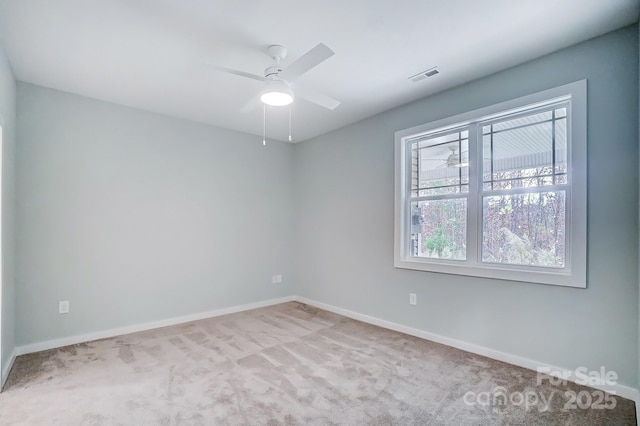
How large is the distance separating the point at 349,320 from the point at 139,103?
12.1ft

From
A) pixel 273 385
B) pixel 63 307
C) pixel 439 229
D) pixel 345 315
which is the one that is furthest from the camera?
pixel 345 315

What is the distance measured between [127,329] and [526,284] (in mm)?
4187

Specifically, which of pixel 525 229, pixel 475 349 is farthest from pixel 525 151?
pixel 475 349

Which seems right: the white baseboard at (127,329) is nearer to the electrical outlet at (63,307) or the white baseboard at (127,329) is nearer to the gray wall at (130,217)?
the gray wall at (130,217)

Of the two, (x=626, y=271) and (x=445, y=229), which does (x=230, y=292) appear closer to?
(x=445, y=229)

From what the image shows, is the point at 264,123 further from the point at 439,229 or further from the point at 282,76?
the point at 439,229

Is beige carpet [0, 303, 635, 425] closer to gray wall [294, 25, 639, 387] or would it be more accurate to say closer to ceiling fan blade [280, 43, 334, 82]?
gray wall [294, 25, 639, 387]

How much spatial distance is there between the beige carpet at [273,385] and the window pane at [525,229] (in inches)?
37.9

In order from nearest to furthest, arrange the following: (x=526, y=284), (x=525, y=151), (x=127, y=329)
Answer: (x=526, y=284)
(x=525, y=151)
(x=127, y=329)

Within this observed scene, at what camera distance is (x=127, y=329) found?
3.74m

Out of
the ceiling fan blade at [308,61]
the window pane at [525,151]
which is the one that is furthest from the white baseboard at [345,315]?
the ceiling fan blade at [308,61]

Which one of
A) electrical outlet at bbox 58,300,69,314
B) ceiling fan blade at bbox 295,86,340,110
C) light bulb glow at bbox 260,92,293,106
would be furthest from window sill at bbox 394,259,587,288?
electrical outlet at bbox 58,300,69,314

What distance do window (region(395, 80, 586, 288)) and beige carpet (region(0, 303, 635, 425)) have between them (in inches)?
35.8

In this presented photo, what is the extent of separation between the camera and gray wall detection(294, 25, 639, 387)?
236cm
